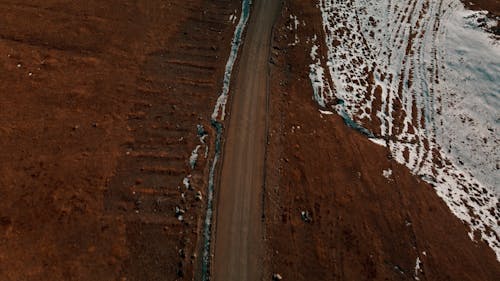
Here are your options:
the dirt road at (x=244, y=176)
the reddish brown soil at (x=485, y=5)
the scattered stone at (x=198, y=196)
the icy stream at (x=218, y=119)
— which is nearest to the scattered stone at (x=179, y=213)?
the scattered stone at (x=198, y=196)

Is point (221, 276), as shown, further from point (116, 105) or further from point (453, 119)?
point (453, 119)

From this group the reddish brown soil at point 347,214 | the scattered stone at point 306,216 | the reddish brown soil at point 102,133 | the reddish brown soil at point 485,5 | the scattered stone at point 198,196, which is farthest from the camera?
the reddish brown soil at point 485,5

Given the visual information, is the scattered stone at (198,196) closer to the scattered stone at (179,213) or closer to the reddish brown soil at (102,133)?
the reddish brown soil at (102,133)

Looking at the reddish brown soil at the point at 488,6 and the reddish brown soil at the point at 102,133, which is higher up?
the reddish brown soil at the point at 488,6

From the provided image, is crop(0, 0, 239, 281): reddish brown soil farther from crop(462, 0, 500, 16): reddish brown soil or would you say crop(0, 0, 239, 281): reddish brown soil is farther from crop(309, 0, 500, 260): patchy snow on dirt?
crop(462, 0, 500, 16): reddish brown soil

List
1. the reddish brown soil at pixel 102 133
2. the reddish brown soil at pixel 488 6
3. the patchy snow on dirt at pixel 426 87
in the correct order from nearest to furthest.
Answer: the reddish brown soil at pixel 102 133
the patchy snow on dirt at pixel 426 87
the reddish brown soil at pixel 488 6

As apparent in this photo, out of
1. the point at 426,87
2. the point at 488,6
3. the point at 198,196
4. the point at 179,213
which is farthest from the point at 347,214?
the point at 488,6

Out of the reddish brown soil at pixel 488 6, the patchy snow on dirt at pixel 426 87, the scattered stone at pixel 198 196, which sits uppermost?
the reddish brown soil at pixel 488 6

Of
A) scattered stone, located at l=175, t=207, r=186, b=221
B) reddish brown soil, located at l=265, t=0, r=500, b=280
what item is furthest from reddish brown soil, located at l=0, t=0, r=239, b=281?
reddish brown soil, located at l=265, t=0, r=500, b=280
